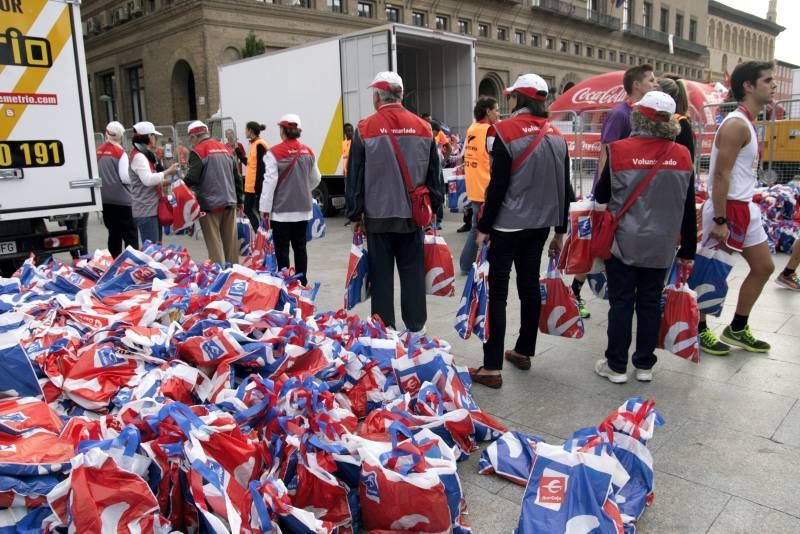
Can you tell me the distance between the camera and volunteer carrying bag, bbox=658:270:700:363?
3.92 metres

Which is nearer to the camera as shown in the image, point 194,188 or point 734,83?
point 734,83

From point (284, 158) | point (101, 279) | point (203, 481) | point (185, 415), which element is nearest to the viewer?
point (203, 481)

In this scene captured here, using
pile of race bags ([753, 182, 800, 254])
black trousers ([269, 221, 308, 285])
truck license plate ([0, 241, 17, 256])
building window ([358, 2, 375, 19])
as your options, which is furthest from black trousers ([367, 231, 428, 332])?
building window ([358, 2, 375, 19])

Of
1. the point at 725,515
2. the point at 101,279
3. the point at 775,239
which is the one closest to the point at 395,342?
the point at 725,515

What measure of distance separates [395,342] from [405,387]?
31 cm

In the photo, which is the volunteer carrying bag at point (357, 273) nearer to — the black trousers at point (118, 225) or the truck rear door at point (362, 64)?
the black trousers at point (118, 225)

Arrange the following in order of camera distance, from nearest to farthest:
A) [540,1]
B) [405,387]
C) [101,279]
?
[405,387] → [101,279] → [540,1]

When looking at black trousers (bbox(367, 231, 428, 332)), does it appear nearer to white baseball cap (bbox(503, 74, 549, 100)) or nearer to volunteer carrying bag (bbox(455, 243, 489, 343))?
volunteer carrying bag (bbox(455, 243, 489, 343))

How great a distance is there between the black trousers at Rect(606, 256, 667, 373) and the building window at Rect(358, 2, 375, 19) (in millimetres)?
30641

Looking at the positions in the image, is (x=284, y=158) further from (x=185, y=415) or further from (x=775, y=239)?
(x=775, y=239)

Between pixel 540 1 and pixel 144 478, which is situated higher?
pixel 540 1

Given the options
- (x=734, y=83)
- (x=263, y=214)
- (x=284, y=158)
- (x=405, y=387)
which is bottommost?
(x=405, y=387)

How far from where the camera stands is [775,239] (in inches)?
312

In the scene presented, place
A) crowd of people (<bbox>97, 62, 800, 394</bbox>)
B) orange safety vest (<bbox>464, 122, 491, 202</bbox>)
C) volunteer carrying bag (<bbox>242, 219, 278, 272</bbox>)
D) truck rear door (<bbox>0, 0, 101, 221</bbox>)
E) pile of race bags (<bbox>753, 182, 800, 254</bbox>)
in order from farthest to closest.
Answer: pile of race bags (<bbox>753, 182, 800, 254</bbox>) → orange safety vest (<bbox>464, 122, 491, 202</bbox>) → volunteer carrying bag (<bbox>242, 219, 278, 272</bbox>) → truck rear door (<bbox>0, 0, 101, 221</bbox>) → crowd of people (<bbox>97, 62, 800, 394</bbox>)
